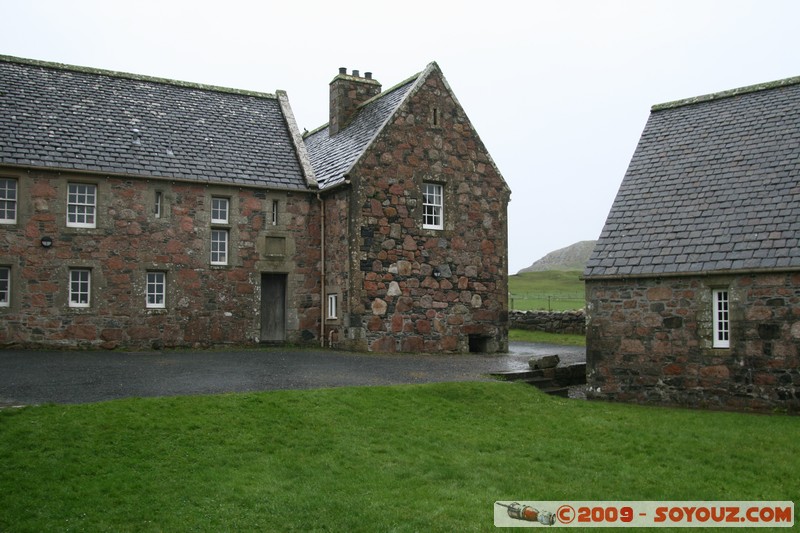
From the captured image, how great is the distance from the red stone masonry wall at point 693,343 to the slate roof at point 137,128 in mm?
11959

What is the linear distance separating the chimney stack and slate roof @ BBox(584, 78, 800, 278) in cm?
1144

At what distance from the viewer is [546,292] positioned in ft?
232

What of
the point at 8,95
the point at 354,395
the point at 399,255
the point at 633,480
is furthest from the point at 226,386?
the point at 8,95

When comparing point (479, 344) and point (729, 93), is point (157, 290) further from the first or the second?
point (729, 93)

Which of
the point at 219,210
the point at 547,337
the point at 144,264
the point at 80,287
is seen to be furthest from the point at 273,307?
the point at 547,337

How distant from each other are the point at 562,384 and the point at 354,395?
679cm

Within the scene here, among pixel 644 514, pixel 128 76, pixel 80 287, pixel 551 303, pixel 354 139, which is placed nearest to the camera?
pixel 644 514

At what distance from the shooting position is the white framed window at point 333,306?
2495cm

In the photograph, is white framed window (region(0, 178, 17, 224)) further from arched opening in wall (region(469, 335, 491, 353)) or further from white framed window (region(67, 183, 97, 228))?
arched opening in wall (region(469, 335, 491, 353))

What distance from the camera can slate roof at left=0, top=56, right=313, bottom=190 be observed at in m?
23.4

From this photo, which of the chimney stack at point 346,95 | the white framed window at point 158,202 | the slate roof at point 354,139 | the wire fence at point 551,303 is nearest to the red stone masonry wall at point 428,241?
the slate roof at point 354,139

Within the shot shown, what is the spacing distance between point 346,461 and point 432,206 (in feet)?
48.9

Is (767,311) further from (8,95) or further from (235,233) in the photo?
(8,95)

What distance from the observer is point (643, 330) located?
679 inches
